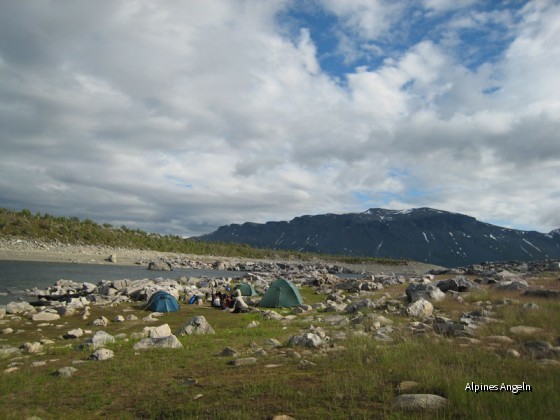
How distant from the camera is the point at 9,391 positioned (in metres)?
8.32

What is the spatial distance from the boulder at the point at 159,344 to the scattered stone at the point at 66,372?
2.56 m

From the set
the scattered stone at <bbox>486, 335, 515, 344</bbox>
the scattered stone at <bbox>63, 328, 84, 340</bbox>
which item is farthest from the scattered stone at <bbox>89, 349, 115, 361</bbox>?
the scattered stone at <bbox>486, 335, 515, 344</bbox>

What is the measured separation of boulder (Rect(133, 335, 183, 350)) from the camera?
12.3m

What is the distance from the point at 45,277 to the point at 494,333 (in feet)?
132

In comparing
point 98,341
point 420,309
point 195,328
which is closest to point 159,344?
point 98,341

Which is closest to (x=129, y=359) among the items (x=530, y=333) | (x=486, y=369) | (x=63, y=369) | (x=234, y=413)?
(x=63, y=369)

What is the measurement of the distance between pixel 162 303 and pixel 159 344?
11806 mm

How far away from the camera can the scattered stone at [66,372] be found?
30.8 ft

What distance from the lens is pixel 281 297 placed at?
87.1ft

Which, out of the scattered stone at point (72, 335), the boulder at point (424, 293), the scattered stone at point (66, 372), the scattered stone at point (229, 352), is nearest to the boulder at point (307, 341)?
the scattered stone at point (229, 352)

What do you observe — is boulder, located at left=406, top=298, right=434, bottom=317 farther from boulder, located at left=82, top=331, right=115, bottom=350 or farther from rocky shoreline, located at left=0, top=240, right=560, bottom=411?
boulder, located at left=82, top=331, right=115, bottom=350

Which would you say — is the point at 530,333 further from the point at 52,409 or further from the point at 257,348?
the point at 52,409

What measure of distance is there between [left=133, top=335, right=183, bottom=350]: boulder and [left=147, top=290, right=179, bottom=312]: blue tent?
440 inches

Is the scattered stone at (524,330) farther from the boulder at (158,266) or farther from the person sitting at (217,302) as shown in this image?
the boulder at (158,266)
